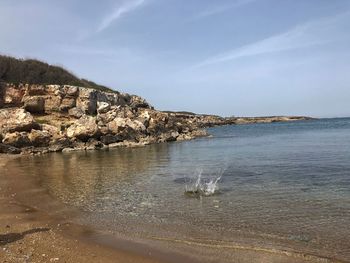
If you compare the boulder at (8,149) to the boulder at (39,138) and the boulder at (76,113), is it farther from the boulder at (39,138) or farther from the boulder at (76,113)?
the boulder at (76,113)

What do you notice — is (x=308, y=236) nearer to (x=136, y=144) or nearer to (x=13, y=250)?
(x=13, y=250)

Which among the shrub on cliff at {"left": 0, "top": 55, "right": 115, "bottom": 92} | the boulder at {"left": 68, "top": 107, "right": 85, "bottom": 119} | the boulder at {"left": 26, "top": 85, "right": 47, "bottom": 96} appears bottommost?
the boulder at {"left": 68, "top": 107, "right": 85, "bottom": 119}

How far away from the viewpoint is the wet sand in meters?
9.66

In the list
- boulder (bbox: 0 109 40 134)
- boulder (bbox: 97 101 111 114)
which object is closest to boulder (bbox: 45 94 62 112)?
boulder (bbox: 97 101 111 114)

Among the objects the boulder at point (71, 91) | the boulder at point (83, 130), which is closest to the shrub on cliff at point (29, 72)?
the boulder at point (71, 91)

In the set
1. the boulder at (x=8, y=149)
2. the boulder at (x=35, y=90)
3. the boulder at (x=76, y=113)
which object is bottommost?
the boulder at (x=8, y=149)

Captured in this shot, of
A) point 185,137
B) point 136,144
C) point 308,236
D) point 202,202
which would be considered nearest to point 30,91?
point 136,144

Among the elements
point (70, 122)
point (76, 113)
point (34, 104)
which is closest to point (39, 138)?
point (70, 122)

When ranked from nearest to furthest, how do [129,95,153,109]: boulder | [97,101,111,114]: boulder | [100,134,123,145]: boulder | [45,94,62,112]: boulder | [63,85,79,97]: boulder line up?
[100,134,123,145]: boulder < [45,94,62,112]: boulder < [63,85,79,97]: boulder < [97,101,111,114]: boulder < [129,95,153,109]: boulder

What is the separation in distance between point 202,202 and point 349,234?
6202 millimetres

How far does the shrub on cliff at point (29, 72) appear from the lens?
68.8 metres

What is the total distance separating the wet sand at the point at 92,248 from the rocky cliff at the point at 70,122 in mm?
34297

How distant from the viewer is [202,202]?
16.2 m

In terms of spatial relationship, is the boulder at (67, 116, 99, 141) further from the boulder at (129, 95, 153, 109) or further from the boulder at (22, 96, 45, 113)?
the boulder at (129, 95, 153, 109)
